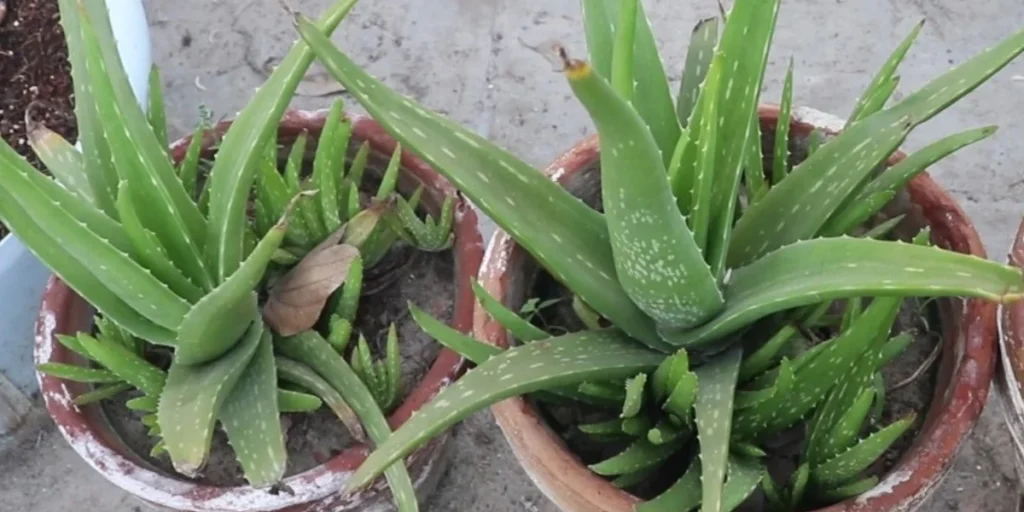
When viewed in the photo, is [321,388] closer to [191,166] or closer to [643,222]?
[191,166]

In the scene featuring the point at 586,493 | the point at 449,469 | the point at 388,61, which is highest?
the point at 388,61

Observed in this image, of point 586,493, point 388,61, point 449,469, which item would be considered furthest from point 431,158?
point 388,61

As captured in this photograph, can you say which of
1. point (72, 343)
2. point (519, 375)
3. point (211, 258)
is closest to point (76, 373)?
point (72, 343)

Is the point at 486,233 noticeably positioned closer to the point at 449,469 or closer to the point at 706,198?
the point at 449,469

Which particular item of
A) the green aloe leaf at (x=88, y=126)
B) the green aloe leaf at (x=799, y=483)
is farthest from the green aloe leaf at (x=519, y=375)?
the green aloe leaf at (x=88, y=126)

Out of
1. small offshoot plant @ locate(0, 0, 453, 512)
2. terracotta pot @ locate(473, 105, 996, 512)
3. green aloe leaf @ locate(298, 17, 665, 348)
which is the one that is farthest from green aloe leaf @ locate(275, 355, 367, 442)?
green aloe leaf @ locate(298, 17, 665, 348)

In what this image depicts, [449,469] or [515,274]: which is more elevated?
[515,274]
